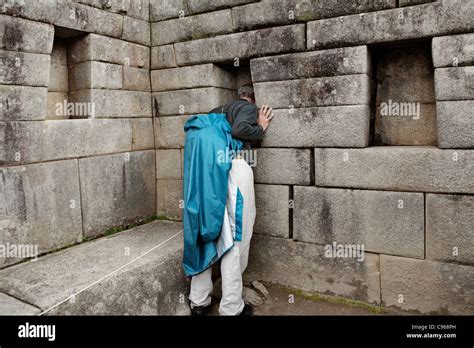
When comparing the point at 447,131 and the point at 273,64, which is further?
the point at 273,64

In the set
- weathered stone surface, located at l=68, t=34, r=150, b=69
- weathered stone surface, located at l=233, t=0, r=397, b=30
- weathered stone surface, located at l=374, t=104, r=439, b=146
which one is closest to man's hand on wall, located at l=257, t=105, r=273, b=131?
weathered stone surface, located at l=233, t=0, r=397, b=30

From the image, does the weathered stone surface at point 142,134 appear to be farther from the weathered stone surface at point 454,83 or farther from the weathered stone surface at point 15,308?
the weathered stone surface at point 454,83

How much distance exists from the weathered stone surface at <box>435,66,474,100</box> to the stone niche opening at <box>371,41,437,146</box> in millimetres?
387

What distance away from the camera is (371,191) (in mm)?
3900

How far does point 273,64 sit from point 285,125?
71 cm

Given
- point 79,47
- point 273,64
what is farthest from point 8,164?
point 273,64

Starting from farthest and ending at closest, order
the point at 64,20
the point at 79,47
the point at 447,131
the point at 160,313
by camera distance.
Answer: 1. the point at 79,47
2. the point at 64,20
3. the point at 160,313
4. the point at 447,131

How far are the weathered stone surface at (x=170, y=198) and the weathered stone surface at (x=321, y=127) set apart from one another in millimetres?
1489

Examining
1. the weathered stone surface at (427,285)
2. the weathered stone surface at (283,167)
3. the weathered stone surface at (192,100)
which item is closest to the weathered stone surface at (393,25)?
the weathered stone surface at (283,167)

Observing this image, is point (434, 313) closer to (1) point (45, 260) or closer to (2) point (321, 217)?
(2) point (321, 217)

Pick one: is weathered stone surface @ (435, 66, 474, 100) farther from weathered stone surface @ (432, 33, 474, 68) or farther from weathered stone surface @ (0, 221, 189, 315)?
weathered stone surface @ (0, 221, 189, 315)

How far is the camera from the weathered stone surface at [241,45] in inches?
164

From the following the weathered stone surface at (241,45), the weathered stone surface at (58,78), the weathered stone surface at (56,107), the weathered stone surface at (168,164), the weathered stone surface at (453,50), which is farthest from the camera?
the weathered stone surface at (168,164)

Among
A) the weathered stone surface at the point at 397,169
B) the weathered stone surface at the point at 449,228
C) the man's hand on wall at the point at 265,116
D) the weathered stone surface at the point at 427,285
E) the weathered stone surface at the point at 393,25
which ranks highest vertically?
the weathered stone surface at the point at 393,25
